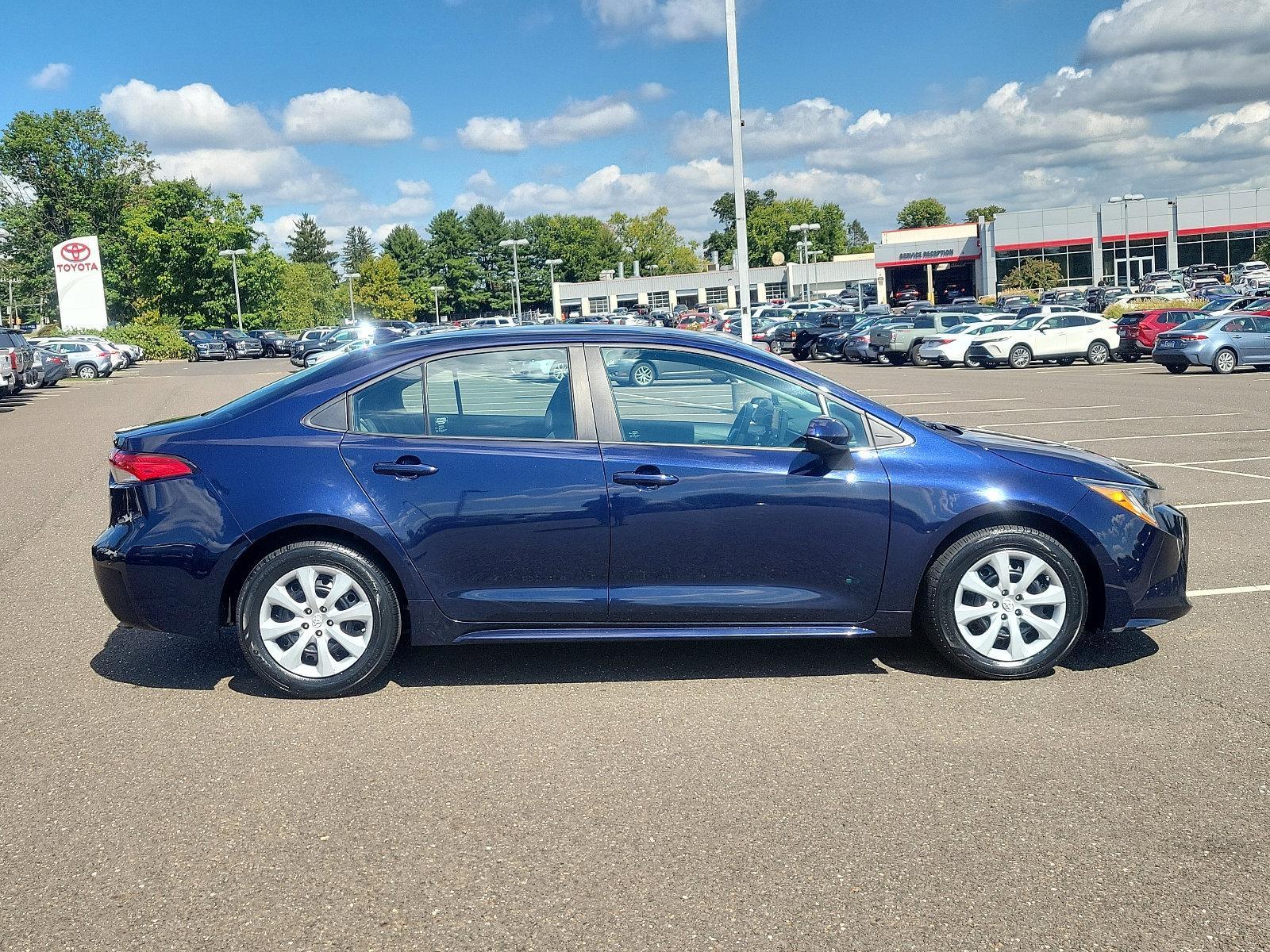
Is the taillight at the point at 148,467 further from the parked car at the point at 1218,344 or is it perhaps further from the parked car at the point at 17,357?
the parked car at the point at 1218,344

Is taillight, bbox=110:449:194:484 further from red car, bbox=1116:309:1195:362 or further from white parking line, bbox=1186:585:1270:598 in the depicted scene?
red car, bbox=1116:309:1195:362

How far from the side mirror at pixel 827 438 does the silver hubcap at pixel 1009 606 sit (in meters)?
0.77

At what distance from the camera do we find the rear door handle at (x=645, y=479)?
194 inches

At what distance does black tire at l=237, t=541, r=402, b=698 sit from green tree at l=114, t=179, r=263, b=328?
78.8 metres

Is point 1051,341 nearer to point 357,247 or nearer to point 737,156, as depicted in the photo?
point 737,156

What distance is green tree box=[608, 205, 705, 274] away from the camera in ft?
507

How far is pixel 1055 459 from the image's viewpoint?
5.21 m

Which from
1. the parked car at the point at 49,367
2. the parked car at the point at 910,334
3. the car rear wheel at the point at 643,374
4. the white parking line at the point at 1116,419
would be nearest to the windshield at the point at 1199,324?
the parked car at the point at 910,334

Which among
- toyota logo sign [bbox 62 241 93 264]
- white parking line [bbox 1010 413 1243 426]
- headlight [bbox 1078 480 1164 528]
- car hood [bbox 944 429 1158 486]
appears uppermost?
toyota logo sign [bbox 62 241 93 264]

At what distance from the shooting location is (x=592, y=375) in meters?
5.14

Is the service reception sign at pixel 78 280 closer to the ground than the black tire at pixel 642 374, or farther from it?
farther from it

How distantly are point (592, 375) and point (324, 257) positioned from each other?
177 m

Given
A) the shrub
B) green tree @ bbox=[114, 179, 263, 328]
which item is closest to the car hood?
the shrub

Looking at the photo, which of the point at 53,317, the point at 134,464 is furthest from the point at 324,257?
the point at 134,464
